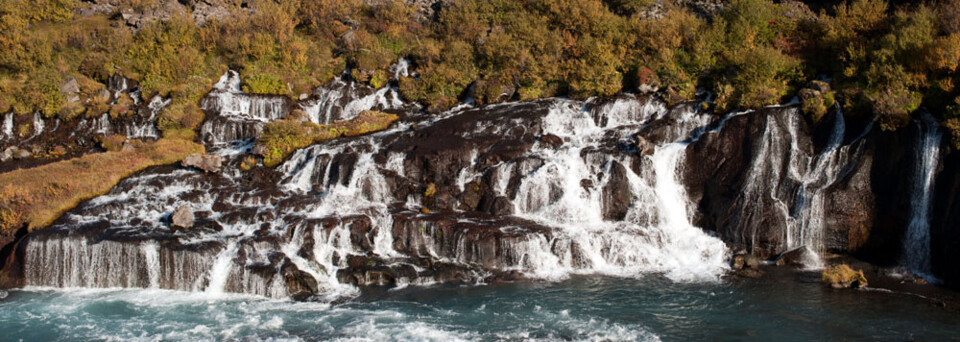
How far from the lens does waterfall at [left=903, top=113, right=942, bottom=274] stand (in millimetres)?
20984

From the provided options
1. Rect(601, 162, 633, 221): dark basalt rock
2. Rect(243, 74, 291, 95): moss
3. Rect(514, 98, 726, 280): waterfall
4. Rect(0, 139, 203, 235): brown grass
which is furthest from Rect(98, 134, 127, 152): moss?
Rect(601, 162, 633, 221): dark basalt rock

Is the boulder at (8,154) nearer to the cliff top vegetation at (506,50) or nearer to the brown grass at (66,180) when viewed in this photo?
the cliff top vegetation at (506,50)

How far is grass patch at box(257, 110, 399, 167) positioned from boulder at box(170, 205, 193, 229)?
6.80 m

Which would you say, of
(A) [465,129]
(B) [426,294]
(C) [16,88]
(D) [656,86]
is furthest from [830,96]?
(C) [16,88]

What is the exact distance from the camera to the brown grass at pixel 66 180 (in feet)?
81.8

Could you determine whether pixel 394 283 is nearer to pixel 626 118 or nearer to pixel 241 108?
pixel 626 118

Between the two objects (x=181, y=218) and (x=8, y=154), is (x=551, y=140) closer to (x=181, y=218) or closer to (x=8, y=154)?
(x=181, y=218)

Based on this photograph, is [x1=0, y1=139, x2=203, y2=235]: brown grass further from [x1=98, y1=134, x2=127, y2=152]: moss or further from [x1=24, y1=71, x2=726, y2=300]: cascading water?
[x1=98, y1=134, x2=127, y2=152]: moss

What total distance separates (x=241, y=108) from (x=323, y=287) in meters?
20.5

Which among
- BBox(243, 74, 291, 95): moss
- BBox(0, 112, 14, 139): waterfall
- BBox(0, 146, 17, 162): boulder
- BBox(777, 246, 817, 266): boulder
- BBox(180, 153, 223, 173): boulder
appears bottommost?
BBox(777, 246, 817, 266): boulder

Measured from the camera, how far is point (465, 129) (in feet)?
103

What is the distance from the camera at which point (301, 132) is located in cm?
3288

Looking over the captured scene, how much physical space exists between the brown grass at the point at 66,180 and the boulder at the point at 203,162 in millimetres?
2183

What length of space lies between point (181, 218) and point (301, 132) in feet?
32.7
